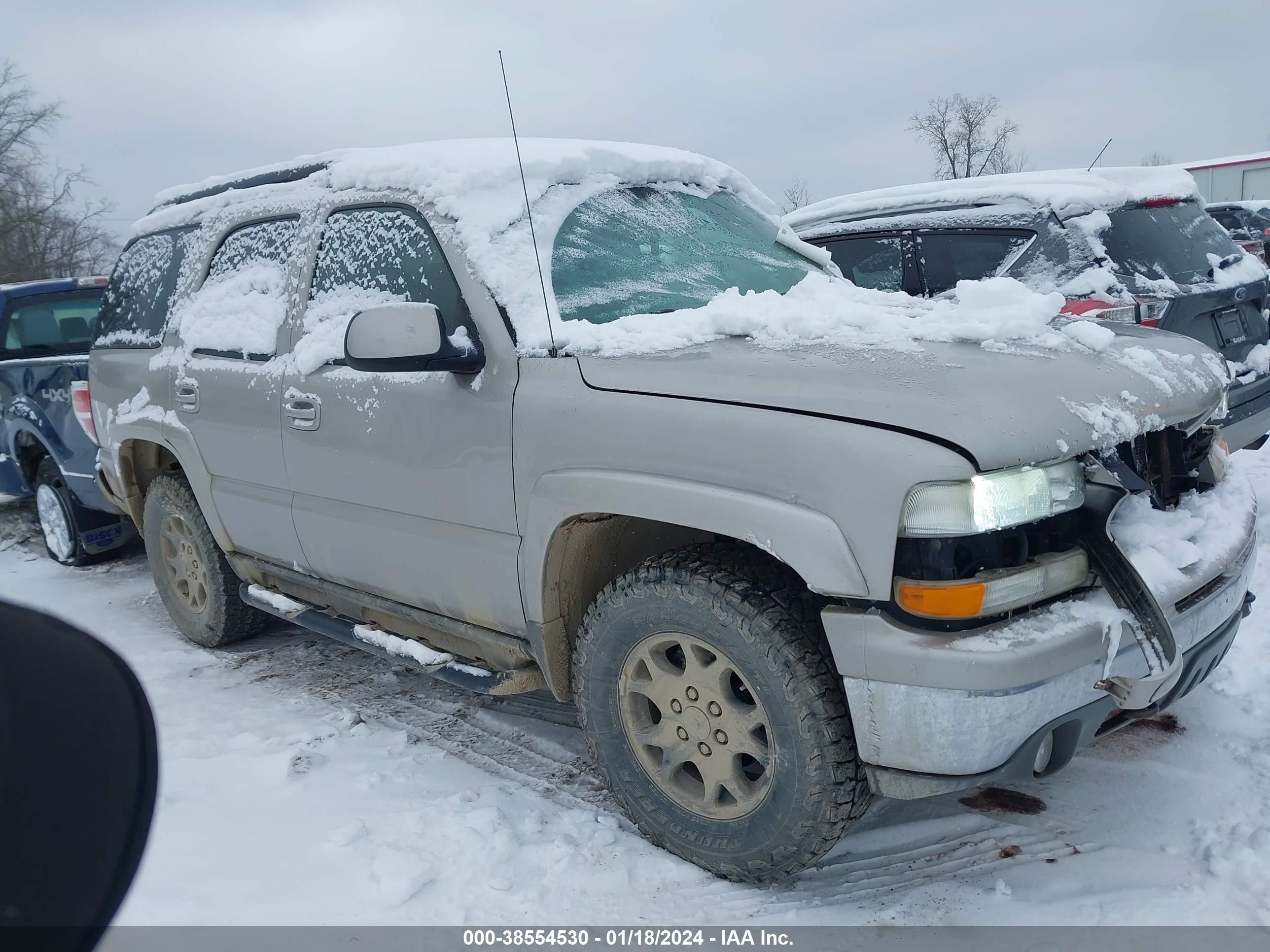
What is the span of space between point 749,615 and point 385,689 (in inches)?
89.8

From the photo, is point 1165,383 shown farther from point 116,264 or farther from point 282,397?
point 116,264

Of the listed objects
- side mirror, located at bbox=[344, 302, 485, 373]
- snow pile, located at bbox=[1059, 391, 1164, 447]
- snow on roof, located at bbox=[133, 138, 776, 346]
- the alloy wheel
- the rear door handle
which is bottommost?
the alloy wheel

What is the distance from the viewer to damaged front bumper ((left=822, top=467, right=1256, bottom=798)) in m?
1.95

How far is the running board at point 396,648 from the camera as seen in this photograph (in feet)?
9.58

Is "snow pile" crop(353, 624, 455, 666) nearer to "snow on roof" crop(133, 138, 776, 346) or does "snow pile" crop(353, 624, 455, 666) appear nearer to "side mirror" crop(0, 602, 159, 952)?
"snow on roof" crop(133, 138, 776, 346)

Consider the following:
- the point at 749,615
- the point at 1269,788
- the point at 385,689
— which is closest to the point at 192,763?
the point at 385,689

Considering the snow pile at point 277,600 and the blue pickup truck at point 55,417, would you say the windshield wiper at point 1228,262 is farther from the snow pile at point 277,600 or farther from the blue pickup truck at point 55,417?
the blue pickup truck at point 55,417

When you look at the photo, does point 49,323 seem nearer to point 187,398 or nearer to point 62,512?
point 62,512

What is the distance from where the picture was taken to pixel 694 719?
243 cm

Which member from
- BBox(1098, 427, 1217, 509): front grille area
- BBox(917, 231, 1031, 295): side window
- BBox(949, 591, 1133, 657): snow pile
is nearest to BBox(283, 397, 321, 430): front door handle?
BBox(949, 591, 1133, 657): snow pile

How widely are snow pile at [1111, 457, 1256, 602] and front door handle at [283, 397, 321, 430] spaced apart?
2521 mm

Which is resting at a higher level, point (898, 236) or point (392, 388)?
point (898, 236)

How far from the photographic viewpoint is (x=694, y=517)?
2.23m

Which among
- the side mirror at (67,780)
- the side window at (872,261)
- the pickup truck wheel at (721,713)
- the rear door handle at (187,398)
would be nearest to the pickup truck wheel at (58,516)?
the rear door handle at (187,398)
